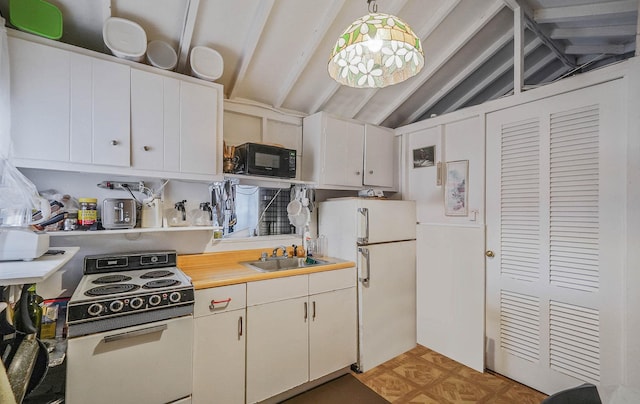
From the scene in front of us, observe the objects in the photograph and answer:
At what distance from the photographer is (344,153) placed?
2.89 metres

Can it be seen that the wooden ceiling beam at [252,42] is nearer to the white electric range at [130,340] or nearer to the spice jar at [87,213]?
the spice jar at [87,213]

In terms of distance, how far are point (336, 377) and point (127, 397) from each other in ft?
5.09

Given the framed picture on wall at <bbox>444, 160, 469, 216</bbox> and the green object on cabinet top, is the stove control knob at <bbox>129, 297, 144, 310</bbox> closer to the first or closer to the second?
the green object on cabinet top

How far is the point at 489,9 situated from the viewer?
2316 millimetres

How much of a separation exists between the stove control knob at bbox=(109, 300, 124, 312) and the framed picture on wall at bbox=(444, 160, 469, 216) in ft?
8.78

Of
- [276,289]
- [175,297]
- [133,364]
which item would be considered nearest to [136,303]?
[175,297]

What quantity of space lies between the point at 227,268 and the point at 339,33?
6.76 feet

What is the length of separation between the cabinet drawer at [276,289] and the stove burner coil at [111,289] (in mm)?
688

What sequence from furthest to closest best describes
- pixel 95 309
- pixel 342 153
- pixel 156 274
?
pixel 342 153
pixel 156 274
pixel 95 309

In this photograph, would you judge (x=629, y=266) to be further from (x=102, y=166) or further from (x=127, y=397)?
(x=102, y=166)

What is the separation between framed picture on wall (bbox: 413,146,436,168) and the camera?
119 inches

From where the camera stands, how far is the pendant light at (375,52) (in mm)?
1313

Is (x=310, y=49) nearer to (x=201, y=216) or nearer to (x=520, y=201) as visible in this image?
(x=201, y=216)

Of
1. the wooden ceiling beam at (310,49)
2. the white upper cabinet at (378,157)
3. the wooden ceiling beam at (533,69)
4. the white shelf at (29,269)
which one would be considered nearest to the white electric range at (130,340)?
the white shelf at (29,269)
